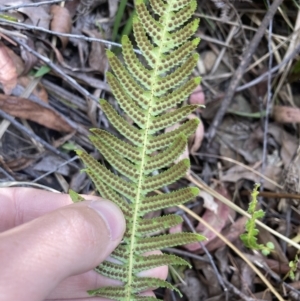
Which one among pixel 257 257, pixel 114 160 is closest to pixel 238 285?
pixel 257 257

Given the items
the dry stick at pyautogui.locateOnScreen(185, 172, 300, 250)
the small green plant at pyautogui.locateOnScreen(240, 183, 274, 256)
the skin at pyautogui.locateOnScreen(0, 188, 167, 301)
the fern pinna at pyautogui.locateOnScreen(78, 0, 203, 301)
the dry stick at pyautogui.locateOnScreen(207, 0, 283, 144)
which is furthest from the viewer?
the dry stick at pyautogui.locateOnScreen(207, 0, 283, 144)

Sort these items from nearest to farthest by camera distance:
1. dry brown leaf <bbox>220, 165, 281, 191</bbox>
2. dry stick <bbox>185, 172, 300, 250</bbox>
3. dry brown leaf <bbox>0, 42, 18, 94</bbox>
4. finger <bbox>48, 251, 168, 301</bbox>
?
finger <bbox>48, 251, 168, 301</bbox> → dry brown leaf <bbox>0, 42, 18, 94</bbox> → dry stick <bbox>185, 172, 300, 250</bbox> → dry brown leaf <bbox>220, 165, 281, 191</bbox>

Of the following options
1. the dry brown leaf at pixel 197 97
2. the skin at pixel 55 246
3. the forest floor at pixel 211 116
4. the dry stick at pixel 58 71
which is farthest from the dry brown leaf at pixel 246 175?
the skin at pixel 55 246

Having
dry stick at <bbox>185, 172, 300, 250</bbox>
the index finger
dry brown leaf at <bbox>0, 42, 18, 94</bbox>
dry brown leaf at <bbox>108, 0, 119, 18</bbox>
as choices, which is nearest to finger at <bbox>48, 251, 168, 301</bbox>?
the index finger

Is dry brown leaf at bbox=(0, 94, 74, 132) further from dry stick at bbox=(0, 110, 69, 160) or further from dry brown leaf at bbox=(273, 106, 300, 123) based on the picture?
dry brown leaf at bbox=(273, 106, 300, 123)

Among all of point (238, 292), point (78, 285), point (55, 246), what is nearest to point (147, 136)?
point (55, 246)

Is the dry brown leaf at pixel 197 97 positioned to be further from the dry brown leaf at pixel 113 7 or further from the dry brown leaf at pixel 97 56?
the dry brown leaf at pixel 113 7
